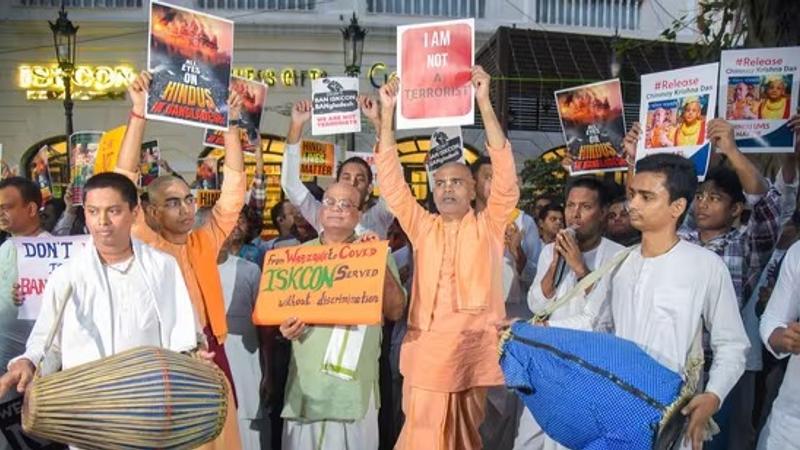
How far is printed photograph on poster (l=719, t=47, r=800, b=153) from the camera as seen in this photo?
5500mm

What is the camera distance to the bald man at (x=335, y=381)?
4.83 m

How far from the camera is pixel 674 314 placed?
3484 millimetres

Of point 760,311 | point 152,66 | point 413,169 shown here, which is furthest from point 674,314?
point 413,169

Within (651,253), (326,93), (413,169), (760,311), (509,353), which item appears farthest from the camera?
(413,169)

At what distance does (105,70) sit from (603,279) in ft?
47.4

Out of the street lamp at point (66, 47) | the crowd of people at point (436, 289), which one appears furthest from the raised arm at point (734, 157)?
the street lamp at point (66, 47)

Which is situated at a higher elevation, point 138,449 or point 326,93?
point 326,93

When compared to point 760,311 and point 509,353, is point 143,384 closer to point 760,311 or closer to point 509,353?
point 509,353

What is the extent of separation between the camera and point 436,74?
5.28 metres

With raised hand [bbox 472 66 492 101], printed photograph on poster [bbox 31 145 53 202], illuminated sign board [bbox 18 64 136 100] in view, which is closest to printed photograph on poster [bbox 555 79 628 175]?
raised hand [bbox 472 66 492 101]

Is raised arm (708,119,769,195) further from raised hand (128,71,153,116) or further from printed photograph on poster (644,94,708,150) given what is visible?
raised hand (128,71,153,116)

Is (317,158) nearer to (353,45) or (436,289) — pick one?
(436,289)

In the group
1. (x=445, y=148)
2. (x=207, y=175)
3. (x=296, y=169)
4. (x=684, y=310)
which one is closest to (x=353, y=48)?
(x=207, y=175)

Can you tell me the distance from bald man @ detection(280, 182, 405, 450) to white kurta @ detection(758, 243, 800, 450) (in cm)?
197
